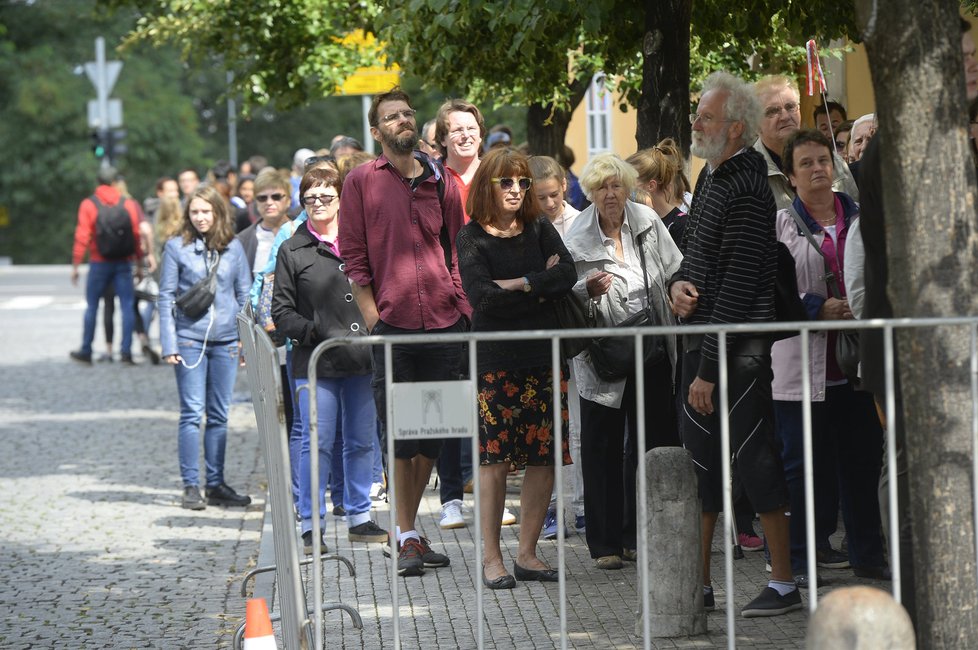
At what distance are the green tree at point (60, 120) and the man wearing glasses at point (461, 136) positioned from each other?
144 feet

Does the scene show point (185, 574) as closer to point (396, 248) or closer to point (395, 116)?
point (396, 248)

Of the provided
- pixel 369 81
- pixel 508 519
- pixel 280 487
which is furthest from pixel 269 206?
pixel 369 81

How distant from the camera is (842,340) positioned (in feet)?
21.0

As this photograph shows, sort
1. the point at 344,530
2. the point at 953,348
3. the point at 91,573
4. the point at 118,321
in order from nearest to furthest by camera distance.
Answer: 1. the point at 953,348
2. the point at 91,573
3. the point at 344,530
4. the point at 118,321

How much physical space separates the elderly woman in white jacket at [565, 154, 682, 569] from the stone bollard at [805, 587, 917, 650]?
3085 millimetres

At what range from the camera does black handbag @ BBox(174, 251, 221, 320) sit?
9.39m

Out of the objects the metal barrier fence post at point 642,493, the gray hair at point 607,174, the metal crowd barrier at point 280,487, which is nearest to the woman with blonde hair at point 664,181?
the gray hair at point 607,174

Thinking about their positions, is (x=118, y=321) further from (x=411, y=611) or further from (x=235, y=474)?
(x=411, y=611)

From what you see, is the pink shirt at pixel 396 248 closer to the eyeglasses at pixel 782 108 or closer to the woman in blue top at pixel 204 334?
the eyeglasses at pixel 782 108

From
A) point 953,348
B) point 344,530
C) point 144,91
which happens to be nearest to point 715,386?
point 953,348

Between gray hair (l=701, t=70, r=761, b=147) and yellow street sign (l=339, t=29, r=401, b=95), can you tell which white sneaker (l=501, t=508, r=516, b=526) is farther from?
yellow street sign (l=339, t=29, r=401, b=95)

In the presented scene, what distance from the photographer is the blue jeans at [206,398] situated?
9492 millimetres

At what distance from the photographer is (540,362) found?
6641 mm

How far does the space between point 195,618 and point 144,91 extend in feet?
163
